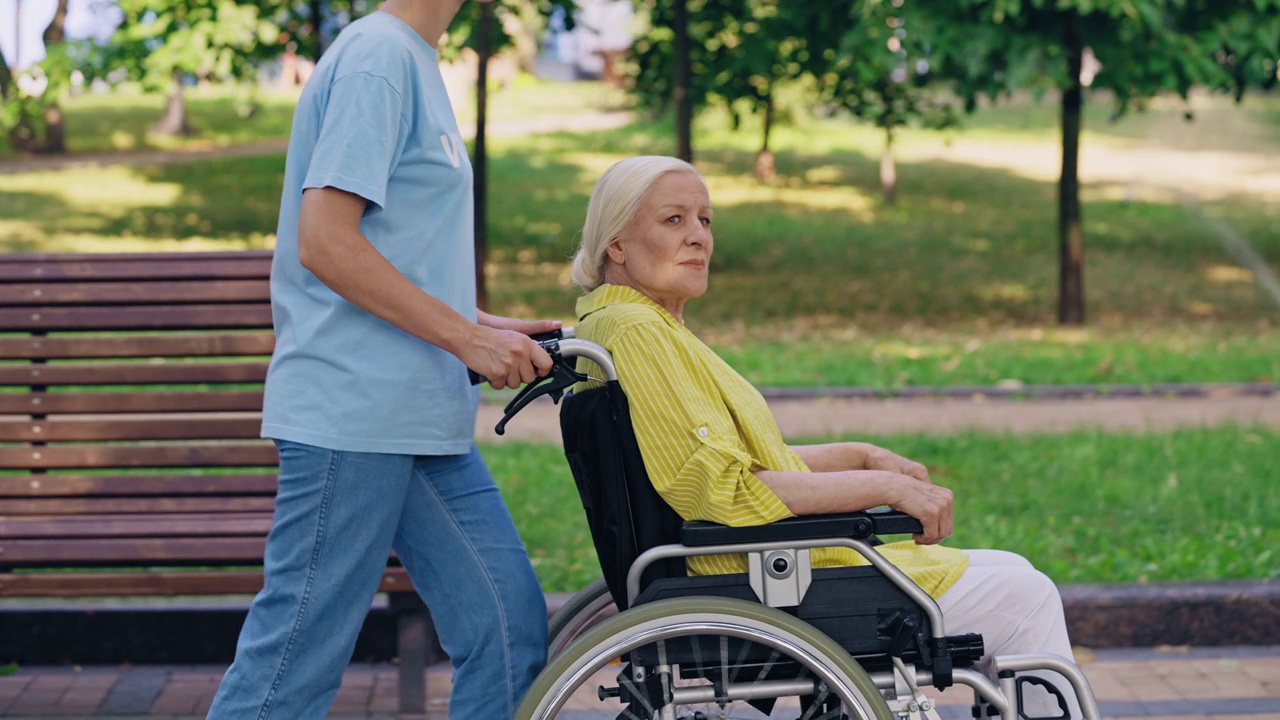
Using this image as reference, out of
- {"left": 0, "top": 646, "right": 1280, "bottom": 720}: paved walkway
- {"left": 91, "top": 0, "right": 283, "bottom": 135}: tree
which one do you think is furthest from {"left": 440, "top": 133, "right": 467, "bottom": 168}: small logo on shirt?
{"left": 91, "top": 0, "right": 283, "bottom": 135}: tree

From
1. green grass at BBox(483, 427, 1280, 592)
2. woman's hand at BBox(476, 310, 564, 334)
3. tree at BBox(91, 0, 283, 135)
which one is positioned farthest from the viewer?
tree at BBox(91, 0, 283, 135)

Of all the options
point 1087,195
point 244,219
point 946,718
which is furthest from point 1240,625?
point 1087,195

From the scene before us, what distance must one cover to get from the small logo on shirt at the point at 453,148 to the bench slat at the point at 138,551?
151 centimetres

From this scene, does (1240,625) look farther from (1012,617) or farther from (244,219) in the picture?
(244,219)

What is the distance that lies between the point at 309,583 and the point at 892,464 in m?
1.21

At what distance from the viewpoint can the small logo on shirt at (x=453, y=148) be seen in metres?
2.74

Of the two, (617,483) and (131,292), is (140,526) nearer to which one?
(131,292)

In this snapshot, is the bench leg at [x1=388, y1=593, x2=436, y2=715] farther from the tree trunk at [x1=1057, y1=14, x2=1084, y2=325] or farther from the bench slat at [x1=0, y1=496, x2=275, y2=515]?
the tree trunk at [x1=1057, y1=14, x2=1084, y2=325]

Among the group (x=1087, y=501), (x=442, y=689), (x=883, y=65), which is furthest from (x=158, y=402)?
(x=883, y=65)

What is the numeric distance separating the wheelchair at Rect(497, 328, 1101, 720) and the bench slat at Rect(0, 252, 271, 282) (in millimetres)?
1654

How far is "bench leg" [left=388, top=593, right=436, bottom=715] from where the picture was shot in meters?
3.97

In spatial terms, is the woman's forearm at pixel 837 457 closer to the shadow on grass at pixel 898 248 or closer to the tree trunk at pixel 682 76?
the tree trunk at pixel 682 76

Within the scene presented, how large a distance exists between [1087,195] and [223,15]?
15061mm

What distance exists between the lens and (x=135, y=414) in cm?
443
